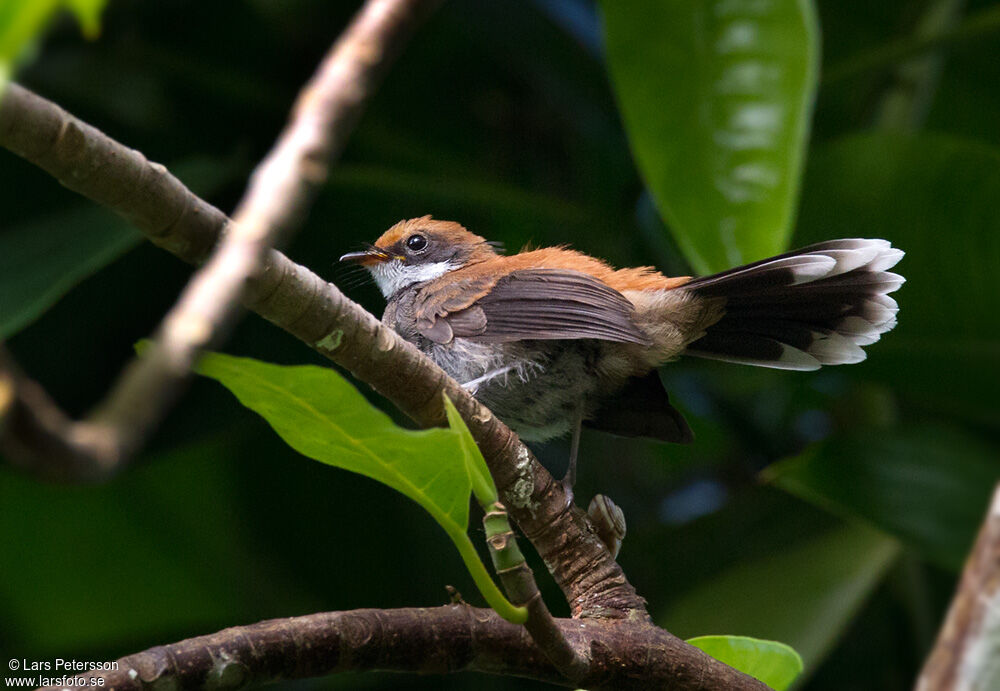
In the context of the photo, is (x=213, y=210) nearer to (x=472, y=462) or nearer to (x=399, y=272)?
(x=472, y=462)

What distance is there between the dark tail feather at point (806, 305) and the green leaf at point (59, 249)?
57.0 inches

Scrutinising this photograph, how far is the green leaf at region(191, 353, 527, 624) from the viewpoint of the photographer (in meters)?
1.32

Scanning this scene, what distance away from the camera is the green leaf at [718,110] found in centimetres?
229

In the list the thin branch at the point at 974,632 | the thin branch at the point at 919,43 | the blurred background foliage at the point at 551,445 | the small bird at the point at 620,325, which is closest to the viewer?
the thin branch at the point at 974,632

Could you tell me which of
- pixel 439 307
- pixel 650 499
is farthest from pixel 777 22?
pixel 650 499

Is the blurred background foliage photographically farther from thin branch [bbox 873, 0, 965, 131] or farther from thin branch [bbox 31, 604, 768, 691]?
thin branch [bbox 31, 604, 768, 691]

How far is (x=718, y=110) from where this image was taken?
245 cm

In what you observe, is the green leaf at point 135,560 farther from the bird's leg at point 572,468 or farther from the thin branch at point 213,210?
the thin branch at point 213,210

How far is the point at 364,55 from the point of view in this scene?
4.05 ft

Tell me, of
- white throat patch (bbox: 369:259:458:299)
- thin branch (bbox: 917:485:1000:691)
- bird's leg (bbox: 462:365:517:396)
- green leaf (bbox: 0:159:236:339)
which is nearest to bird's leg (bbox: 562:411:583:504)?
bird's leg (bbox: 462:365:517:396)

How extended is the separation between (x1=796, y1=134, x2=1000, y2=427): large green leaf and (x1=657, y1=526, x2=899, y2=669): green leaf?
541 millimetres

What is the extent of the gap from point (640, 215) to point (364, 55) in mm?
2148

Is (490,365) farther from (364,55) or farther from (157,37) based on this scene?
(157,37)

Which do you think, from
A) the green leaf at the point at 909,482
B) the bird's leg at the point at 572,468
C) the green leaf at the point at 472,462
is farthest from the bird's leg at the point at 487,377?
the green leaf at the point at 472,462
